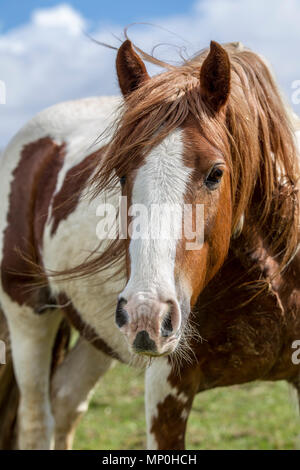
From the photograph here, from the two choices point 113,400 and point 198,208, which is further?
point 113,400

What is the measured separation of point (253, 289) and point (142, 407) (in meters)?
3.63

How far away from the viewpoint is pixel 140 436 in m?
5.21

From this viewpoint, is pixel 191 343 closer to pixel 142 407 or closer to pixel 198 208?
pixel 198 208

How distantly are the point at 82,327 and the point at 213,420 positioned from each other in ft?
7.72

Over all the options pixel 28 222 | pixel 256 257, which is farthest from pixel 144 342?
pixel 28 222

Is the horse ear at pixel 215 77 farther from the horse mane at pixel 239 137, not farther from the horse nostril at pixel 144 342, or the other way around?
the horse nostril at pixel 144 342

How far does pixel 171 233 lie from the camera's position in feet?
7.26

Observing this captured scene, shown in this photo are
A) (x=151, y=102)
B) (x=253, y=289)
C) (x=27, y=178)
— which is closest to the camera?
(x=151, y=102)

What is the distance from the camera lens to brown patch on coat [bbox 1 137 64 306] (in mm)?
3955

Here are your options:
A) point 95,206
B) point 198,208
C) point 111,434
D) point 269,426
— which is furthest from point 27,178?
point 269,426

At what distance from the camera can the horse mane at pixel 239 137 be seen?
2.47 m

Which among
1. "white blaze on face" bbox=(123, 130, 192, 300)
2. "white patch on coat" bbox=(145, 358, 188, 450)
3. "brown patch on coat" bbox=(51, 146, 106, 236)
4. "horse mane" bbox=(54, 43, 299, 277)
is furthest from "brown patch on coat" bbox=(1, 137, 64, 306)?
"white blaze on face" bbox=(123, 130, 192, 300)

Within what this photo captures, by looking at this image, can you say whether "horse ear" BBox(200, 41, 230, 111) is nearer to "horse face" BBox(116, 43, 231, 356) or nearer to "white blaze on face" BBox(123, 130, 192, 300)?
"horse face" BBox(116, 43, 231, 356)

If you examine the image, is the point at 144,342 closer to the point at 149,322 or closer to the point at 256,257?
the point at 149,322
